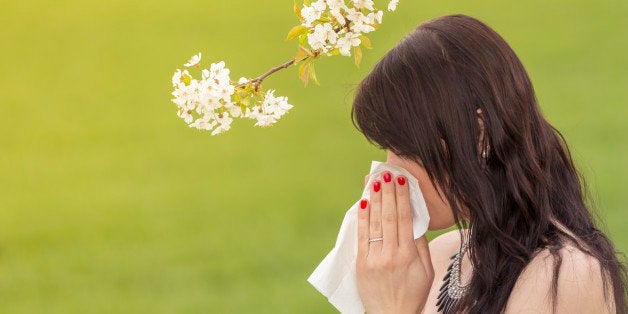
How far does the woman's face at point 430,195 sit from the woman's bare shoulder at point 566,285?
0.20 m

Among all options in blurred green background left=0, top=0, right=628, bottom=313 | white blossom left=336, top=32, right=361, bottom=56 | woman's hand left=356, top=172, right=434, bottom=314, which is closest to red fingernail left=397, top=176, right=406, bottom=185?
woman's hand left=356, top=172, right=434, bottom=314

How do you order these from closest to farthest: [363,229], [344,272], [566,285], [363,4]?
[566,285] → [363,4] → [363,229] → [344,272]

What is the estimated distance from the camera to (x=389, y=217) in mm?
1934

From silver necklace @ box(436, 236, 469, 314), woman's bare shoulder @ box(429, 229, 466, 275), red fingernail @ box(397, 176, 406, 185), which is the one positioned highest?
red fingernail @ box(397, 176, 406, 185)

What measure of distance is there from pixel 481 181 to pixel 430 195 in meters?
0.12

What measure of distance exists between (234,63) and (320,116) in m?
0.50

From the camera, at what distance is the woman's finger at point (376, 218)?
1.95 meters

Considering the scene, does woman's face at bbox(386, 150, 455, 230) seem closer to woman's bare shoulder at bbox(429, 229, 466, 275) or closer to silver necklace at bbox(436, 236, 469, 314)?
silver necklace at bbox(436, 236, 469, 314)

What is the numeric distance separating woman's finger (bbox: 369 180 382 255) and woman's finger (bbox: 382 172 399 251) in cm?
2

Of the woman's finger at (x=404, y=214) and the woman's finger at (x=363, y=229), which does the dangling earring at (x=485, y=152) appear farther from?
the woman's finger at (x=363, y=229)

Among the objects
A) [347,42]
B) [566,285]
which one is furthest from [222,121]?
[566,285]

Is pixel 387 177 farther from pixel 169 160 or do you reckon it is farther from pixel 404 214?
pixel 169 160

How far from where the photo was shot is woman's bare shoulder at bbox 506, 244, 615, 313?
175 cm

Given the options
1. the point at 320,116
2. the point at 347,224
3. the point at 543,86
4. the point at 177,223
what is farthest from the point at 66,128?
the point at 347,224
